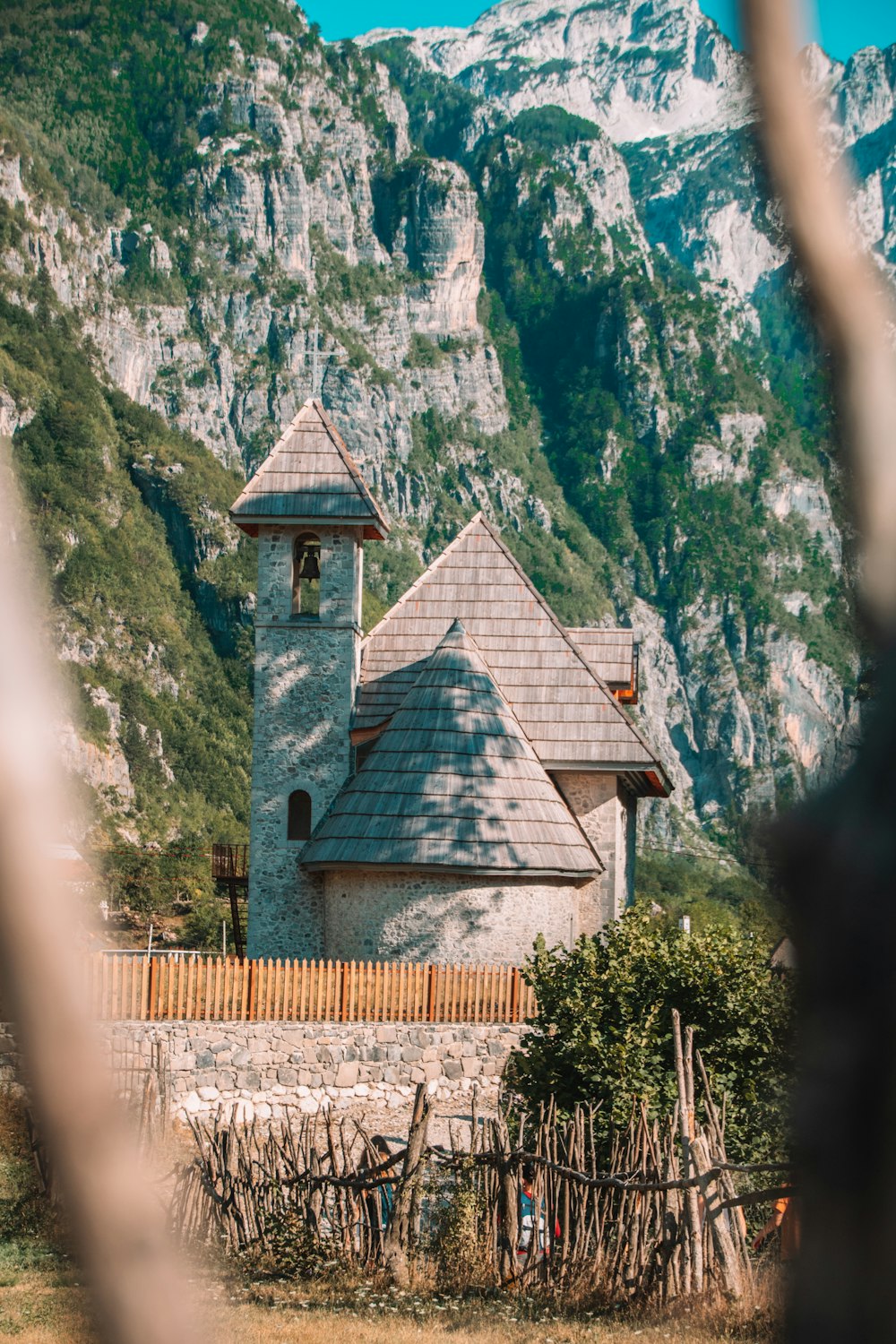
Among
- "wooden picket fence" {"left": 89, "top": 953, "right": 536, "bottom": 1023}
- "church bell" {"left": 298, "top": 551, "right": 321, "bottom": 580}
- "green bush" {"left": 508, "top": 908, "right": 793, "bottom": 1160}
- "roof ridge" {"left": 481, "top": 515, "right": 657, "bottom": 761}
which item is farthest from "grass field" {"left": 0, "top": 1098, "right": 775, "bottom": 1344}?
"church bell" {"left": 298, "top": 551, "right": 321, "bottom": 580}

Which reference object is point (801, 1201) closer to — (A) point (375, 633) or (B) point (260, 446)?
(A) point (375, 633)

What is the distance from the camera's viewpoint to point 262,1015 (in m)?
15.8

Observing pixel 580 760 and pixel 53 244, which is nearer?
pixel 580 760

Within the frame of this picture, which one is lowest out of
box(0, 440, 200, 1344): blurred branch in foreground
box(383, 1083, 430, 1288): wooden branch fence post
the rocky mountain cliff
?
box(383, 1083, 430, 1288): wooden branch fence post

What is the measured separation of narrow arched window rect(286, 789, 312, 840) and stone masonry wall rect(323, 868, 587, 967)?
2.19 m

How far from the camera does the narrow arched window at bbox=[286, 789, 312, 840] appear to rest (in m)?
20.1

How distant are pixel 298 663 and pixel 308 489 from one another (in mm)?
2426

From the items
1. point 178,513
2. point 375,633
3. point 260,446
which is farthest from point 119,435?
point 375,633

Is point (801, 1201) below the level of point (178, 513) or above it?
below

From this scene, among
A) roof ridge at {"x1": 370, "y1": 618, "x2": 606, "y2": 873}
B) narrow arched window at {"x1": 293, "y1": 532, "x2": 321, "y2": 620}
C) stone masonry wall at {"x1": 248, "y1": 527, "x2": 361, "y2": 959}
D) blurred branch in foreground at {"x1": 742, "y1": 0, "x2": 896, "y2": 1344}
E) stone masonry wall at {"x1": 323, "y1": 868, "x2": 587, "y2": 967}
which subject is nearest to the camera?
blurred branch in foreground at {"x1": 742, "y1": 0, "x2": 896, "y2": 1344}

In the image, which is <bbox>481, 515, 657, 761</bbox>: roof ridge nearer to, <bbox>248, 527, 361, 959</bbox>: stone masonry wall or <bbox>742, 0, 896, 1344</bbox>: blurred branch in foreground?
<bbox>248, 527, 361, 959</bbox>: stone masonry wall

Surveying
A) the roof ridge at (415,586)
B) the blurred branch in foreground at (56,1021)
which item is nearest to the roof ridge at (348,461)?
the roof ridge at (415,586)

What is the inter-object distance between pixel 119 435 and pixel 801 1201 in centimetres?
10605

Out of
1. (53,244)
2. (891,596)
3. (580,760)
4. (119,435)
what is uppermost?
(53,244)
